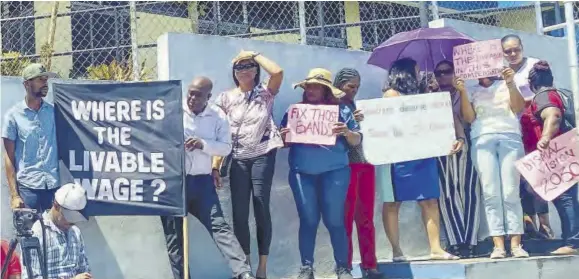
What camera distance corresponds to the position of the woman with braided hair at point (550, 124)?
20.5ft

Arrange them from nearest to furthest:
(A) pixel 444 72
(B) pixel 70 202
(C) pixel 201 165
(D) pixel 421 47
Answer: (B) pixel 70 202 < (C) pixel 201 165 < (A) pixel 444 72 < (D) pixel 421 47

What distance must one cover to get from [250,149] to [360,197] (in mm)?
924

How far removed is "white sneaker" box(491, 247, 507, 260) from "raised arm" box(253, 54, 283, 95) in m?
1.98

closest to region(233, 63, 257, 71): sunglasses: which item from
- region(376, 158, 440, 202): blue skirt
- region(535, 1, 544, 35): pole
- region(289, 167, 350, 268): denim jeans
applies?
region(289, 167, 350, 268): denim jeans

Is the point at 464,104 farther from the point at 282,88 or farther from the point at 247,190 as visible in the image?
the point at 247,190

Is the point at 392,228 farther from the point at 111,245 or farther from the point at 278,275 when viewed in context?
the point at 111,245

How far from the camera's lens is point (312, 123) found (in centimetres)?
599

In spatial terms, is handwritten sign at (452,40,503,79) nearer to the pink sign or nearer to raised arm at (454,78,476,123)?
raised arm at (454,78,476,123)

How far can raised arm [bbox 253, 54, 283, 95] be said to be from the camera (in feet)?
20.1

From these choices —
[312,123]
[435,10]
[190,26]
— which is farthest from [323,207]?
[190,26]

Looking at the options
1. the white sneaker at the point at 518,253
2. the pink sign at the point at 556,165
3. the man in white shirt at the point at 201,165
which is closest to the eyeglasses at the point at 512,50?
the pink sign at the point at 556,165

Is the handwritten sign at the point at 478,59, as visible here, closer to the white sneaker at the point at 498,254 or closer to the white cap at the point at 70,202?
the white sneaker at the point at 498,254

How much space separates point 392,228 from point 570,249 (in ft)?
4.31

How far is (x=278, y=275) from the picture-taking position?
6641 millimetres
